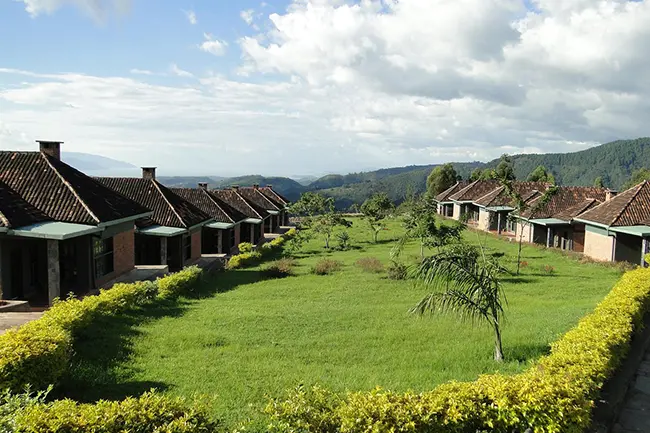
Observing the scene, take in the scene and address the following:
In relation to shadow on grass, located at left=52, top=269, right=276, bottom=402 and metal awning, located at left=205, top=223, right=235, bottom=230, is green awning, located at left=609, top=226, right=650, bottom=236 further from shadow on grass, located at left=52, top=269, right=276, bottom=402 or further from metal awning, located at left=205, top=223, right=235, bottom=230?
shadow on grass, located at left=52, top=269, right=276, bottom=402

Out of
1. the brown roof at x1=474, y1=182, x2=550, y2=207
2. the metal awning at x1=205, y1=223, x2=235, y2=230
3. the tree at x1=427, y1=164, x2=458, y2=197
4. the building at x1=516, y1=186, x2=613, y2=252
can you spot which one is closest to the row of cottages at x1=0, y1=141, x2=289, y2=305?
the metal awning at x1=205, y1=223, x2=235, y2=230

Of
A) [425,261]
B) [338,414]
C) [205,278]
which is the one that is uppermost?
[425,261]

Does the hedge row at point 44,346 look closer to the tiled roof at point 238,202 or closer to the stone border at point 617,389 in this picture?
the stone border at point 617,389

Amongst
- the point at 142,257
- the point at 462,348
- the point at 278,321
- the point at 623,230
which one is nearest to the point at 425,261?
the point at 462,348

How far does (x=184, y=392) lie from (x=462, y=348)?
5.50 metres

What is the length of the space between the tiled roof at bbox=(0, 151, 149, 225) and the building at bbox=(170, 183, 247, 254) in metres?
10.2

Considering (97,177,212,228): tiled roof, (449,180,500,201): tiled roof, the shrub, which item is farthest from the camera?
(449,180,500,201): tiled roof

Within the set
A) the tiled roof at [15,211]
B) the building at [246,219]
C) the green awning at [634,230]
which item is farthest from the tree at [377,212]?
the tiled roof at [15,211]

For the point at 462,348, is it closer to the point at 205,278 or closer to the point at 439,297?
the point at 439,297

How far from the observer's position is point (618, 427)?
6.32 metres

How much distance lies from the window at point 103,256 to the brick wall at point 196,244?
706 cm

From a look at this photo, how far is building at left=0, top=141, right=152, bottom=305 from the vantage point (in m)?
14.6

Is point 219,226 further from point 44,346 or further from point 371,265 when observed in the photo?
point 44,346

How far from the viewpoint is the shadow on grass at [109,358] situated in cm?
711
